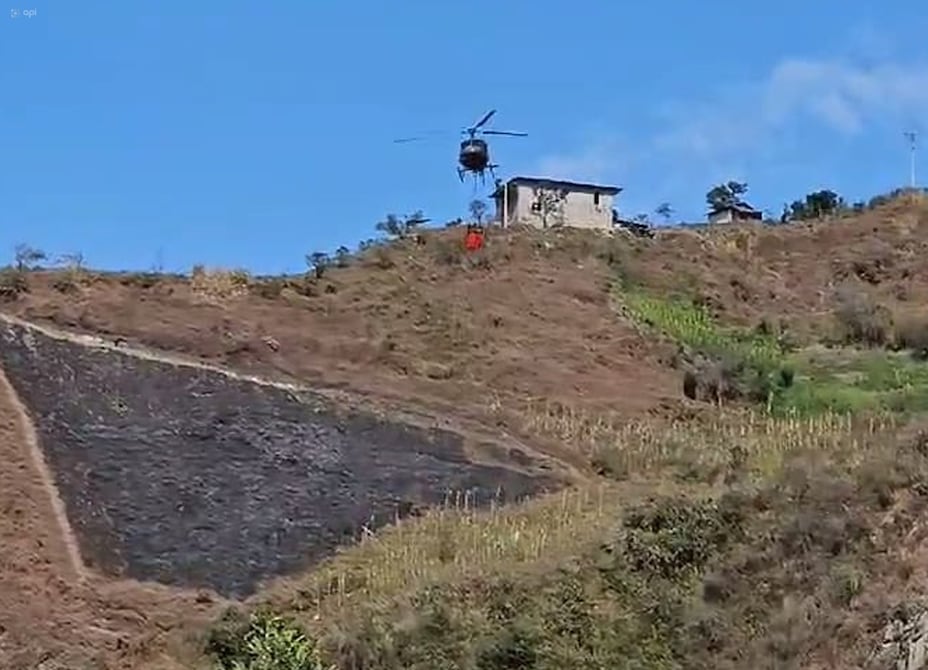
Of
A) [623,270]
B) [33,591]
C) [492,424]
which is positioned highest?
[623,270]

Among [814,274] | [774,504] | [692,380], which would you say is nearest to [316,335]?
[692,380]

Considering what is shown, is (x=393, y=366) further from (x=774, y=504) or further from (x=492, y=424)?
(x=774, y=504)

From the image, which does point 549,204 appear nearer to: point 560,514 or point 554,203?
point 554,203

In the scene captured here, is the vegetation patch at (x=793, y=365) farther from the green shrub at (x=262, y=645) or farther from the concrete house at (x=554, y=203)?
the green shrub at (x=262, y=645)

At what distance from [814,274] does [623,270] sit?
6042 millimetres

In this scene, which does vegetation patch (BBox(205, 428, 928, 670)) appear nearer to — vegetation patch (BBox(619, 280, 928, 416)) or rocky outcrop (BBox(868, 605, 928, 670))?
rocky outcrop (BBox(868, 605, 928, 670))

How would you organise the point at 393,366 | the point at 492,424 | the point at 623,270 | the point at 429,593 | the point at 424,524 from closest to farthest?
the point at 429,593 < the point at 424,524 < the point at 492,424 < the point at 393,366 < the point at 623,270

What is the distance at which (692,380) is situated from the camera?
3769cm

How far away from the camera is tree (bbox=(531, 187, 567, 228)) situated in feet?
170

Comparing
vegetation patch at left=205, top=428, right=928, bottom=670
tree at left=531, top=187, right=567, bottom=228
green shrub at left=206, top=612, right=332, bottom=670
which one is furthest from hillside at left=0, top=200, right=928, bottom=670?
tree at left=531, top=187, right=567, bottom=228

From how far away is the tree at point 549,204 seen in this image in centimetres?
5194

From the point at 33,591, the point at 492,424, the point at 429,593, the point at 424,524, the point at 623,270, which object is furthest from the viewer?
the point at 623,270

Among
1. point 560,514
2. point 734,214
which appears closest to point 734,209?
point 734,214

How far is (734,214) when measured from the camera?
5875 centimetres
